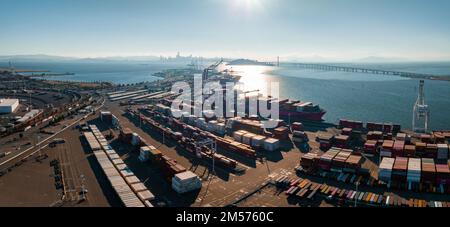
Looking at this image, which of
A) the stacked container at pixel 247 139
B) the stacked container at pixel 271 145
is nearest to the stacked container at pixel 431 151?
the stacked container at pixel 271 145

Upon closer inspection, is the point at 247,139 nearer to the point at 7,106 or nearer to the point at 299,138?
the point at 299,138

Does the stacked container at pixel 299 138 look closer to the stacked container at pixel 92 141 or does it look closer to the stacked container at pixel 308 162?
the stacked container at pixel 308 162

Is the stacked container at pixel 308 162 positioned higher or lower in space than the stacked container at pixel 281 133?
lower

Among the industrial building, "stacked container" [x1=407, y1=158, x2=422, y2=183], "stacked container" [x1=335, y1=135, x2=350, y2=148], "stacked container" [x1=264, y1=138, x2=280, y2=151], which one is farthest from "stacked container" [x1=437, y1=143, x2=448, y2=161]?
the industrial building

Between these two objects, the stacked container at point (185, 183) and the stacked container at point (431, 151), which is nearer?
the stacked container at point (185, 183)

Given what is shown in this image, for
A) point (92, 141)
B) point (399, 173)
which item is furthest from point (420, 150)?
point (92, 141)

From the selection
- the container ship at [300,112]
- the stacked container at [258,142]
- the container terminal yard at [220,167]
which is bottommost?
the container terminal yard at [220,167]

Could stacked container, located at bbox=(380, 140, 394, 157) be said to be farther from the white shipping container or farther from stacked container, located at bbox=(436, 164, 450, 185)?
stacked container, located at bbox=(436, 164, 450, 185)
